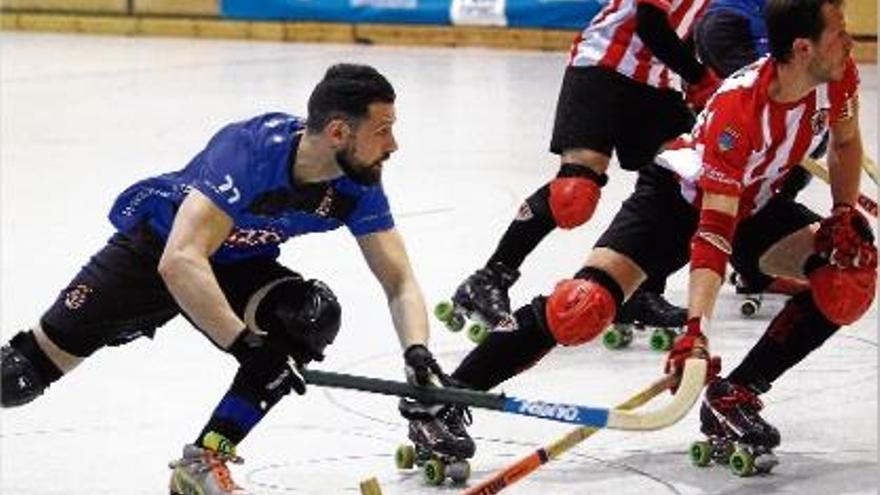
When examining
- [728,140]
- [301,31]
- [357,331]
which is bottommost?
[301,31]

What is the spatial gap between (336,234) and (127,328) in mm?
3081

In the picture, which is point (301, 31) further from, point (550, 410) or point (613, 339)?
point (550, 410)

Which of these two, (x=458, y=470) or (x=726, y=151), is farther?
(x=458, y=470)

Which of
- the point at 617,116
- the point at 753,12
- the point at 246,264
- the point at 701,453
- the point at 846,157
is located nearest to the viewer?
the point at 246,264

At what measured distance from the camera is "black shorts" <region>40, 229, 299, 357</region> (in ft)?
15.7

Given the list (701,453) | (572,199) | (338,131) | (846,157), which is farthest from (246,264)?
(572,199)

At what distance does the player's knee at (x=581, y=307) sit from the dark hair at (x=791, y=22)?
0.64 m

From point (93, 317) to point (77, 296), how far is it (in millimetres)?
55

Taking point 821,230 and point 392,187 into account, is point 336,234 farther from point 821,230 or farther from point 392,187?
point 821,230

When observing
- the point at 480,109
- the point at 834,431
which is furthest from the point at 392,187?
the point at 834,431

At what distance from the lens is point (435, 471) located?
489 cm

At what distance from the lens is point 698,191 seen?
5016 millimetres

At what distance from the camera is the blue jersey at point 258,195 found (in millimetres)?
4562

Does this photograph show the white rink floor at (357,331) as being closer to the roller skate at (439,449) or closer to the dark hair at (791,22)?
the roller skate at (439,449)
